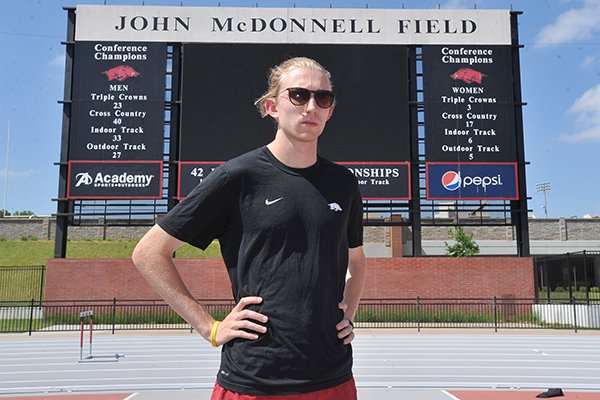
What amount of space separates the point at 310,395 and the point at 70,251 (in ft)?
131

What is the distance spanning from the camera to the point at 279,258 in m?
2.04

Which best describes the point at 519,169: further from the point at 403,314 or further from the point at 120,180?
the point at 120,180

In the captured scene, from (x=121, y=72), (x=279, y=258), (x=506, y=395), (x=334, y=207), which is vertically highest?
(x=121, y=72)

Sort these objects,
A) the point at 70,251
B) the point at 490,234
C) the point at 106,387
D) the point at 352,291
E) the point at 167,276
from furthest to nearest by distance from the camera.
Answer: the point at 490,234
the point at 70,251
the point at 106,387
the point at 352,291
the point at 167,276

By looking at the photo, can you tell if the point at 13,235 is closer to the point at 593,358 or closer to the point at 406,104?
the point at 406,104

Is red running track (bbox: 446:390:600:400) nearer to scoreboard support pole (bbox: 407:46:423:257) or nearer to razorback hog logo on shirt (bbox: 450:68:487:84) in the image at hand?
scoreboard support pole (bbox: 407:46:423:257)

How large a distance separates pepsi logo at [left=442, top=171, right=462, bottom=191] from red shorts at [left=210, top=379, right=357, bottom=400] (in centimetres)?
2082

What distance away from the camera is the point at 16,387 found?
8.78 metres

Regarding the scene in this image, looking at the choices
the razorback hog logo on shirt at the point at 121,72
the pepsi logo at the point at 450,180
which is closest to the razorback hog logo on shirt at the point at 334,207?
the pepsi logo at the point at 450,180

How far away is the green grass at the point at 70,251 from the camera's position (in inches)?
1459

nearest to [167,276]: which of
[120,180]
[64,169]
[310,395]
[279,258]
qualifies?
[279,258]

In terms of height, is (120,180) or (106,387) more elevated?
(120,180)

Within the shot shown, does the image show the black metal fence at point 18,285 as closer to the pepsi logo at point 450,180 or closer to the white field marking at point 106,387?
the pepsi logo at point 450,180

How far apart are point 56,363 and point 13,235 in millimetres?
36759
